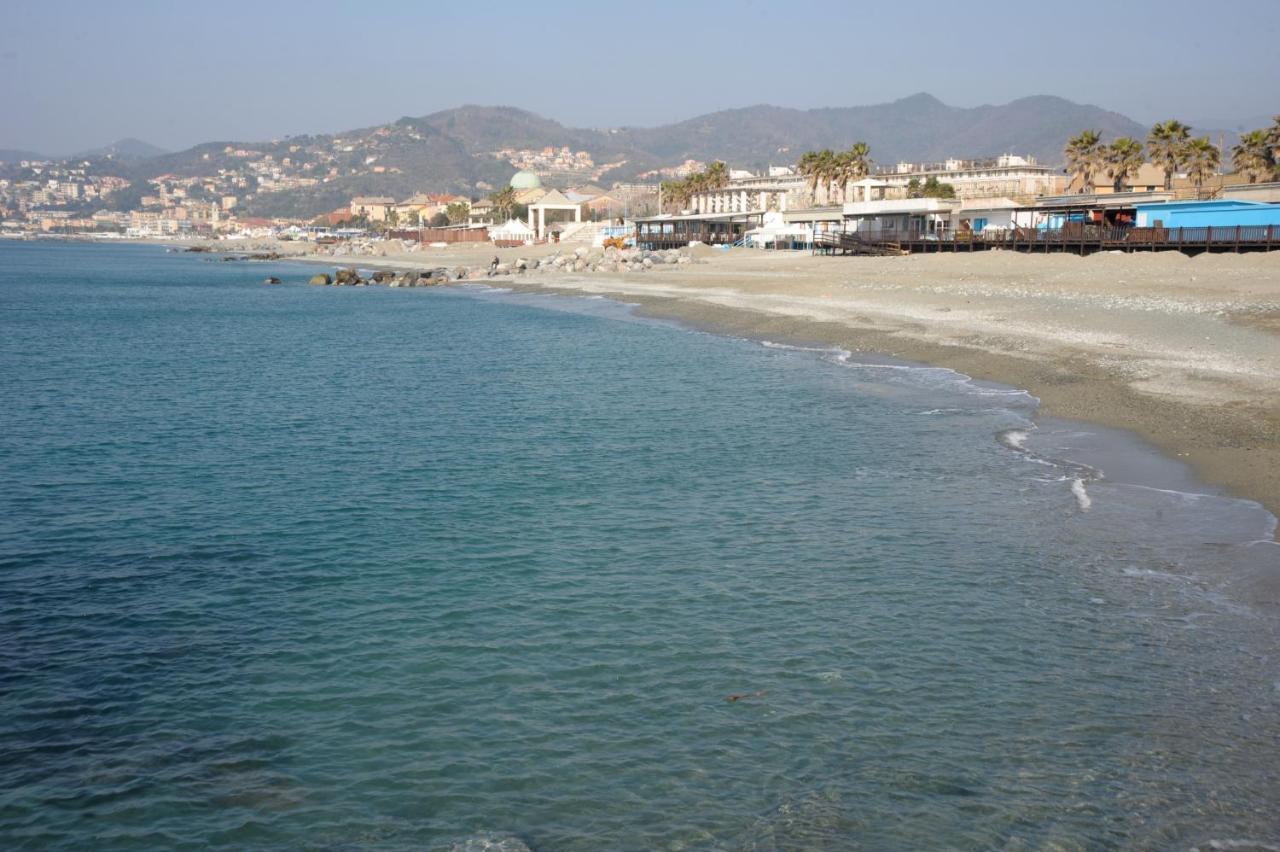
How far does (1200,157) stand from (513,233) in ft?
323

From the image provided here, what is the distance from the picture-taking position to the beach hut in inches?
5778

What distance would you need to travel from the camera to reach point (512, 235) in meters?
151

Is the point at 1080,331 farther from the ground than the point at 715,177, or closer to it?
closer to it

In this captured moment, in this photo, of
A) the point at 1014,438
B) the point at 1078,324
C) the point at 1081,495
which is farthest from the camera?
the point at 1078,324

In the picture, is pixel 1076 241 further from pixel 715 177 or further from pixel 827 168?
pixel 715 177

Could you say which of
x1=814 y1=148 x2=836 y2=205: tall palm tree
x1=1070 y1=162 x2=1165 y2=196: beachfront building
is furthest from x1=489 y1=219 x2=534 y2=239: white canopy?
x1=1070 y1=162 x2=1165 y2=196: beachfront building

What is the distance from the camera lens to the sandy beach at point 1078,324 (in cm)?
1978

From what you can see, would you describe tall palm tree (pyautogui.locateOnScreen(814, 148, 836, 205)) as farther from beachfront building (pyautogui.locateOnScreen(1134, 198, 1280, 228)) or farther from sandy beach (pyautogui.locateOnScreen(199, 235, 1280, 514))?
beachfront building (pyautogui.locateOnScreen(1134, 198, 1280, 228))

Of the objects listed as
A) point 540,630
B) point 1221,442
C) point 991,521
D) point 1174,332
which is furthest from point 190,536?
point 1174,332

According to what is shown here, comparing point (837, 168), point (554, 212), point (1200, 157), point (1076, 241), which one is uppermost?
point (837, 168)

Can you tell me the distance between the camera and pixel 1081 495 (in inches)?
638

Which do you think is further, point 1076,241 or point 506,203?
point 506,203

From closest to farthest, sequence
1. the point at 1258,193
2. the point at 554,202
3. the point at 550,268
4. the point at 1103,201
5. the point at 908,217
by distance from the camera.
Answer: the point at 1258,193 < the point at 1103,201 < the point at 908,217 < the point at 550,268 < the point at 554,202

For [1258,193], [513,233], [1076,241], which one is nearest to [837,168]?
[1076,241]
